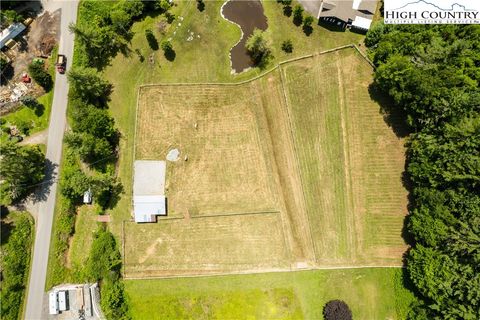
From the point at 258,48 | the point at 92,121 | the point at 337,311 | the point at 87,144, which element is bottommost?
the point at 337,311

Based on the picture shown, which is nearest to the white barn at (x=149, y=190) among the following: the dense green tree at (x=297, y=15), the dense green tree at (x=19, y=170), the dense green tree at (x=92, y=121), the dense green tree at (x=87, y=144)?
the dense green tree at (x=87, y=144)

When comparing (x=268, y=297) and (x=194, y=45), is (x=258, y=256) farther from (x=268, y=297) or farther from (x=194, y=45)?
(x=194, y=45)

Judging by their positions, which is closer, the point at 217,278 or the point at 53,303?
the point at 53,303

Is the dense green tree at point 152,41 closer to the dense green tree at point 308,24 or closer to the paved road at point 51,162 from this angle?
the paved road at point 51,162

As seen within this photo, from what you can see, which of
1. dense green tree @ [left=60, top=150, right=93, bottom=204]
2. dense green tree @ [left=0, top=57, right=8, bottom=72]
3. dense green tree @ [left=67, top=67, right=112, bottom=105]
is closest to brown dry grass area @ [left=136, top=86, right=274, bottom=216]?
dense green tree @ [left=67, top=67, right=112, bottom=105]

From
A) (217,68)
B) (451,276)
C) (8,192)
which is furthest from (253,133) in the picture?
(8,192)

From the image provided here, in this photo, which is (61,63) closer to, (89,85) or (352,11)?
(89,85)

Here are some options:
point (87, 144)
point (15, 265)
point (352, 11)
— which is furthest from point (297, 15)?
→ point (15, 265)
